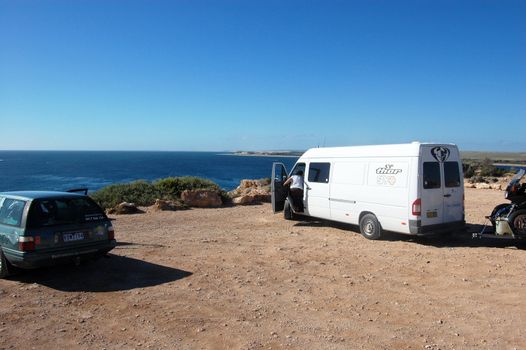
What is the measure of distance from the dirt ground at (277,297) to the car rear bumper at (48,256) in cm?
37

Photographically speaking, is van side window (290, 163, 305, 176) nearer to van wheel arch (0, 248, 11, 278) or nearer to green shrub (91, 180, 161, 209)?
green shrub (91, 180, 161, 209)

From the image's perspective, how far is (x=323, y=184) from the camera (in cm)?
1146

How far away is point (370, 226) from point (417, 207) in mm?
1456

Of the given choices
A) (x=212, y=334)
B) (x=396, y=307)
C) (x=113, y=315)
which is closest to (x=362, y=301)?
(x=396, y=307)

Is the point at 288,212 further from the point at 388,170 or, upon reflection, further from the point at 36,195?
the point at 36,195

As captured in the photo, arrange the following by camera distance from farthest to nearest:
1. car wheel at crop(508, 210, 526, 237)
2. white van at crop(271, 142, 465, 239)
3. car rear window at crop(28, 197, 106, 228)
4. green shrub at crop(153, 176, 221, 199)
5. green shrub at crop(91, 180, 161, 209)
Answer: green shrub at crop(153, 176, 221, 199) < green shrub at crop(91, 180, 161, 209) < white van at crop(271, 142, 465, 239) < car wheel at crop(508, 210, 526, 237) < car rear window at crop(28, 197, 106, 228)

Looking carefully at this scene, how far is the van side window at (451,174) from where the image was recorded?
949 centimetres

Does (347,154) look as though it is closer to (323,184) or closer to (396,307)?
(323,184)

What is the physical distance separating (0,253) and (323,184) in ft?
24.7

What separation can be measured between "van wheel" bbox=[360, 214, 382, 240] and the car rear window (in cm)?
596

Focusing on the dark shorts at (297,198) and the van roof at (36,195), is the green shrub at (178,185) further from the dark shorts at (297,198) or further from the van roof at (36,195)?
the van roof at (36,195)

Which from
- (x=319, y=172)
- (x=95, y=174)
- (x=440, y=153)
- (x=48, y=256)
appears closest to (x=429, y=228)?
(x=440, y=153)

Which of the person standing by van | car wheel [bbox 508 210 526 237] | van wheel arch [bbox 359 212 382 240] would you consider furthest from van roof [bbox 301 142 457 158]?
car wheel [bbox 508 210 526 237]

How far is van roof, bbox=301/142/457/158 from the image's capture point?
9.24 meters
